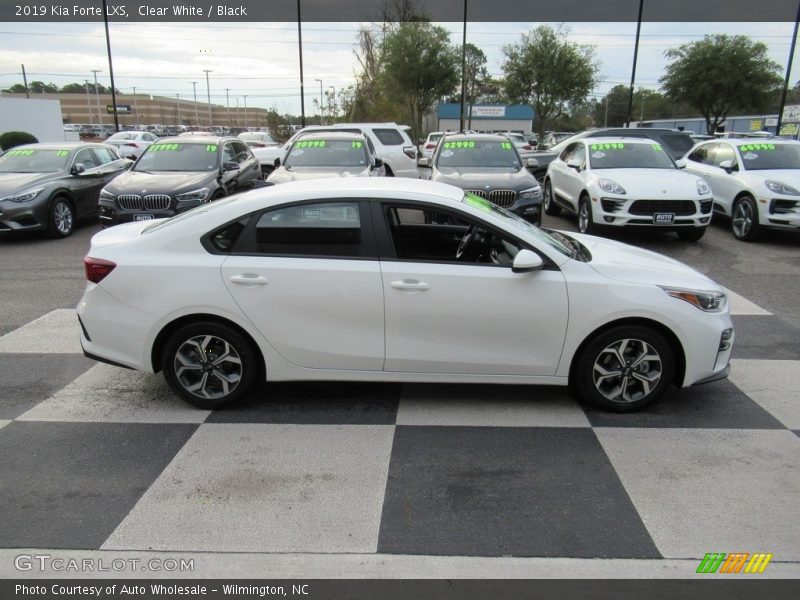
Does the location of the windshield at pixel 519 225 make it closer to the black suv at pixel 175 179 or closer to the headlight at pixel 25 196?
the black suv at pixel 175 179

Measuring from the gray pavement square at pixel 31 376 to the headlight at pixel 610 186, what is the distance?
25.3ft

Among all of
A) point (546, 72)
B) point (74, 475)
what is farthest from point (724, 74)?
point (74, 475)

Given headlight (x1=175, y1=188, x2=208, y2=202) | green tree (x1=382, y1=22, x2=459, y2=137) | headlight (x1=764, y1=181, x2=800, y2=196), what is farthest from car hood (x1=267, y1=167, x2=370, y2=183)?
green tree (x1=382, y1=22, x2=459, y2=137)

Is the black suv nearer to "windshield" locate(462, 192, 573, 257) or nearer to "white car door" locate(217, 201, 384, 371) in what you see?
"white car door" locate(217, 201, 384, 371)

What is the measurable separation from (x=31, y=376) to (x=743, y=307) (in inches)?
283

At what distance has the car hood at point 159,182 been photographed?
31.6 feet

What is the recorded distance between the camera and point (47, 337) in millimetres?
5855

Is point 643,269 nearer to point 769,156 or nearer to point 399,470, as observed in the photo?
point 399,470

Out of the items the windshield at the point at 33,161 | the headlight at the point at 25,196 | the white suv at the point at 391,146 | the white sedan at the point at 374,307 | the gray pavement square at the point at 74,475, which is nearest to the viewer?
the gray pavement square at the point at 74,475

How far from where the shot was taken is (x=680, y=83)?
120 feet

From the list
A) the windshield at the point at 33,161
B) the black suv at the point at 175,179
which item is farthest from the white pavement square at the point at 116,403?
the windshield at the point at 33,161

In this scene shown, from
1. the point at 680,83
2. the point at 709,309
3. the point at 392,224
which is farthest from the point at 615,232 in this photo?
the point at 680,83

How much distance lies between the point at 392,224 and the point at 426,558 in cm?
224

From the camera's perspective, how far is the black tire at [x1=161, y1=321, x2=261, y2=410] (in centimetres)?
413
